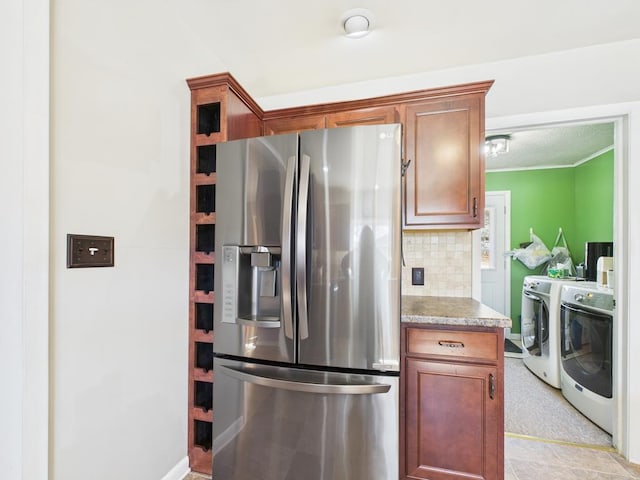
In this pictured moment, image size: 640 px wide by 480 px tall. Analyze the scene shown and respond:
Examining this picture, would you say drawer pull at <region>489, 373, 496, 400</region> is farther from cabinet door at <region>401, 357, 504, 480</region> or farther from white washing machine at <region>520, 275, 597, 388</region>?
white washing machine at <region>520, 275, 597, 388</region>

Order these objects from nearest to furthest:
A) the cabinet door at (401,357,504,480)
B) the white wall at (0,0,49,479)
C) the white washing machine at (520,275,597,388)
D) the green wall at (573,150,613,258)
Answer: the white wall at (0,0,49,479) → the cabinet door at (401,357,504,480) → the white washing machine at (520,275,597,388) → the green wall at (573,150,613,258)

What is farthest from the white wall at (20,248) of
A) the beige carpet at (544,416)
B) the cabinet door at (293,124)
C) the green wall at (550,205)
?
the green wall at (550,205)

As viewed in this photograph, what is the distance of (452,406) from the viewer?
1465 millimetres

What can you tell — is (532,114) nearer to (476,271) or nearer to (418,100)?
(418,100)

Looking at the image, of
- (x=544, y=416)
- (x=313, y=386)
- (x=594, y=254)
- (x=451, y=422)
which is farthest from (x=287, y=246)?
(x=594, y=254)

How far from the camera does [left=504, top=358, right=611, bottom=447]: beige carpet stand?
2094mm

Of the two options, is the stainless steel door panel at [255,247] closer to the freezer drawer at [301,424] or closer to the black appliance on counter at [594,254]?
the freezer drawer at [301,424]

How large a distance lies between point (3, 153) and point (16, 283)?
0.41 meters

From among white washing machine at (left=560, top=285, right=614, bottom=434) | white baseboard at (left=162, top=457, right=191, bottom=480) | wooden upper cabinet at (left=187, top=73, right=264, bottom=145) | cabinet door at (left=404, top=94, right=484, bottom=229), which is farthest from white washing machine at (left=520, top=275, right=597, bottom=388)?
white baseboard at (left=162, top=457, right=191, bottom=480)

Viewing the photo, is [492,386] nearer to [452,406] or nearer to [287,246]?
[452,406]

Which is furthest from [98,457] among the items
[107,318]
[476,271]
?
[476,271]

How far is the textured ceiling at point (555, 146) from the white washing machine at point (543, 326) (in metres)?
1.41

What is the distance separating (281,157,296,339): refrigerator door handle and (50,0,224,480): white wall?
64 centimetres

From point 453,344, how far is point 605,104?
1.79 meters
